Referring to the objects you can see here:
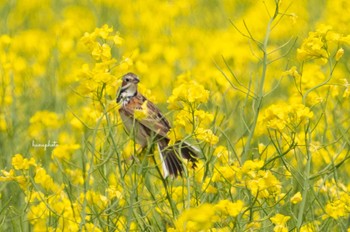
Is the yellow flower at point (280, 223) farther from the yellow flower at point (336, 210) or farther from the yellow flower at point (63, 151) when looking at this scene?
the yellow flower at point (63, 151)

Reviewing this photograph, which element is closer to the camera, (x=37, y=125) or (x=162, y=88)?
(x=37, y=125)

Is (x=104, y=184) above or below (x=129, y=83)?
below

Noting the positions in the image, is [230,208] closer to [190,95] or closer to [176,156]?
[190,95]

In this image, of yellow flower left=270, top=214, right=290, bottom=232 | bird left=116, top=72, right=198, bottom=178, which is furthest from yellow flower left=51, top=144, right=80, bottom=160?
yellow flower left=270, top=214, right=290, bottom=232

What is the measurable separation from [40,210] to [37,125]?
5.78 feet

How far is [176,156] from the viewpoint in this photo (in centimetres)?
461

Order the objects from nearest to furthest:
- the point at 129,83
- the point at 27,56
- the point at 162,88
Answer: the point at 129,83, the point at 162,88, the point at 27,56

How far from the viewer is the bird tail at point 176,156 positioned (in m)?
4.37

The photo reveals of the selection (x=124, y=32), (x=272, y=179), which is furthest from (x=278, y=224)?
(x=124, y=32)

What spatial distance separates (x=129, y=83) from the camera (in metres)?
5.07

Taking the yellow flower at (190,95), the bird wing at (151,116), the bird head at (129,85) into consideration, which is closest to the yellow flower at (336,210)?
the yellow flower at (190,95)

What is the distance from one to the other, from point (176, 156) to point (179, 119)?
49 centimetres

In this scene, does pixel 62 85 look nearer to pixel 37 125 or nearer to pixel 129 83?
pixel 37 125

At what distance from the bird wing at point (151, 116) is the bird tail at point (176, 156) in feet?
0.20
